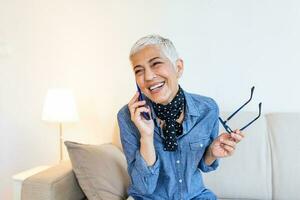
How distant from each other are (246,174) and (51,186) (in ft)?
3.15

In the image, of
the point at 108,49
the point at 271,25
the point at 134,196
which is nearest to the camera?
the point at 134,196

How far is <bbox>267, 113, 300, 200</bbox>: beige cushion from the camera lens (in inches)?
62.6

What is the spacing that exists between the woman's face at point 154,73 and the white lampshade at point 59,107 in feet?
2.79

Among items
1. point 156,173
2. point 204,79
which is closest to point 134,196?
point 156,173

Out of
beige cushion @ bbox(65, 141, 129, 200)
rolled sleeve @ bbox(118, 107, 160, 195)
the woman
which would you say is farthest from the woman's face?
beige cushion @ bbox(65, 141, 129, 200)

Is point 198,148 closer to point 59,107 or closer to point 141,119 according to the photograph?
point 141,119

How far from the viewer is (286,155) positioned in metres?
1.63

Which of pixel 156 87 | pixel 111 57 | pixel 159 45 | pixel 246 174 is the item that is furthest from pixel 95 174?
pixel 111 57

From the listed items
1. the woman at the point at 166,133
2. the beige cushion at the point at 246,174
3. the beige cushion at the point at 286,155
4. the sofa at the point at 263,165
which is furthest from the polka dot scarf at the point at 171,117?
the beige cushion at the point at 286,155

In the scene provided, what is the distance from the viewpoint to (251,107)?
6.18 ft

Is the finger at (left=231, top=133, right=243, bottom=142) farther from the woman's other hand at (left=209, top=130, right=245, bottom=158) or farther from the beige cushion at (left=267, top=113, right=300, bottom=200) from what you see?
the beige cushion at (left=267, top=113, right=300, bottom=200)

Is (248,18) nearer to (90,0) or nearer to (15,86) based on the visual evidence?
(90,0)

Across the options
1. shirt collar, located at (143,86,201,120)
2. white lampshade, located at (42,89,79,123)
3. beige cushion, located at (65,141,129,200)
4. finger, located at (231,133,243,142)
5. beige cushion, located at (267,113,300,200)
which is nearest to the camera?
finger, located at (231,133,243,142)

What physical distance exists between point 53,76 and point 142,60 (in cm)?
119
